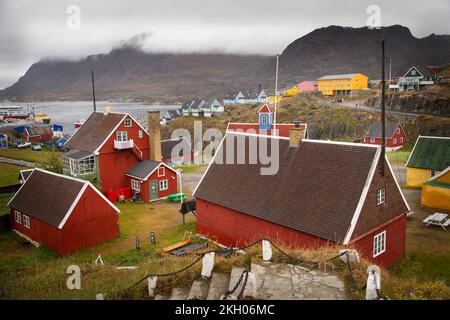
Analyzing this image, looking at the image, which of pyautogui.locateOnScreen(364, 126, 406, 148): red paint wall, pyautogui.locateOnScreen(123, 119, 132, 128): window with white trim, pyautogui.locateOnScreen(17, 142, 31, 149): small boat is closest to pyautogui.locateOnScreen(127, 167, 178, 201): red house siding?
pyautogui.locateOnScreen(123, 119, 132, 128): window with white trim

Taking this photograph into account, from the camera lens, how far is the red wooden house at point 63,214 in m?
23.6

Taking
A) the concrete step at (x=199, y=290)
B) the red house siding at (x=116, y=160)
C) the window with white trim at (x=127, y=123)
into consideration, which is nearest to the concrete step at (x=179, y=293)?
the concrete step at (x=199, y=290)

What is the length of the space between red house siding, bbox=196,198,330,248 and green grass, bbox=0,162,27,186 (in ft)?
104

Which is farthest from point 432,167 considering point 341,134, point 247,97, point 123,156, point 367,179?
point 247,97

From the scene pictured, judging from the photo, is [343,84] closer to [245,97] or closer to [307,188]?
[245,97]

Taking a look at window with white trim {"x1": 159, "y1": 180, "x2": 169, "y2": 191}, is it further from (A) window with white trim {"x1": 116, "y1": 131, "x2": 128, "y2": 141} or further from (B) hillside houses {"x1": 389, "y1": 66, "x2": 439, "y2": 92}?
(B) hillside houses {"x1": 389, "y1": 66, "x2": 439, "y2": 92}

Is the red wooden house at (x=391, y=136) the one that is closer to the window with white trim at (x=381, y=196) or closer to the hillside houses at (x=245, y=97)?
the window with white trim at (x=381, y=196)

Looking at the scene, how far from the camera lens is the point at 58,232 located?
23.2 metres

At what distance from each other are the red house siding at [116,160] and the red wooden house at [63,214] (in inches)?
362

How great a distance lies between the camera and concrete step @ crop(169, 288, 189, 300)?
998 centimetres

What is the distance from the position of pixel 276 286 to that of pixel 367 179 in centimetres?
965

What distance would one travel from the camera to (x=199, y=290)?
10.2 meters
